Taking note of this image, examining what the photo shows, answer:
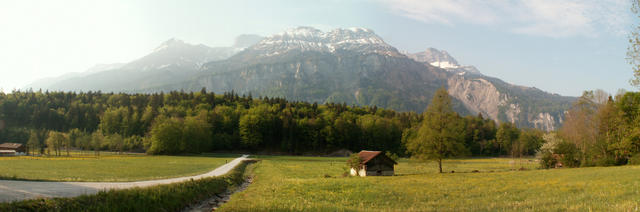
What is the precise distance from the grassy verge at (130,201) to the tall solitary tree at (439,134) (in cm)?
2927

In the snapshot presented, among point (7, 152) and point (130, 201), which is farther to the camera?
point (7, 152)

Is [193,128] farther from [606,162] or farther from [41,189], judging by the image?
[606,162]

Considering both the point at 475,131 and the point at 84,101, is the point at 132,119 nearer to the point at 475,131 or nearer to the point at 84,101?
the point at 84,101

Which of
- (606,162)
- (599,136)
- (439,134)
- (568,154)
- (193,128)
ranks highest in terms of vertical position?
(193,128)

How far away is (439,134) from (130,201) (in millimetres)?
37115

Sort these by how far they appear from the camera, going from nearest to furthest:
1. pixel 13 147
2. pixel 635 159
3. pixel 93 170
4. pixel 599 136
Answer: pixel 93 170
pixel 635 159
pixel 599 136
pixel 13 147

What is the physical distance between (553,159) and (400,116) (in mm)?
93810

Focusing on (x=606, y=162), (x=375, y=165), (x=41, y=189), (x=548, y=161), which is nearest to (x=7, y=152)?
A: (x=41, y=189)

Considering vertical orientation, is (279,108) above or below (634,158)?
above

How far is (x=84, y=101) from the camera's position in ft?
499

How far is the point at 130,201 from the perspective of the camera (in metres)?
15.5

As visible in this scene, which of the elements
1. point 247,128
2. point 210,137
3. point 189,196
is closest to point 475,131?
point 247,128

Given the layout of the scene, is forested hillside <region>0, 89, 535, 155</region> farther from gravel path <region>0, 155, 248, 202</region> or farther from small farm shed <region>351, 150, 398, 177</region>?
gravel path <region>0, 155, 248, 202</region>

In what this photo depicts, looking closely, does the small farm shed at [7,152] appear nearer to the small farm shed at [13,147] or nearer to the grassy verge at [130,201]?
the small farm shed at [13,147]
